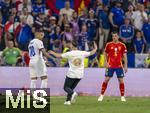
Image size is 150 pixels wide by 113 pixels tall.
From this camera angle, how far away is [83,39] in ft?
89.0

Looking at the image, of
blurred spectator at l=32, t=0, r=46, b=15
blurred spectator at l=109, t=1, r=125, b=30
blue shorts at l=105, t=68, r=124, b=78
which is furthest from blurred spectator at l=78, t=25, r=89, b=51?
blue shorts at l=105, t=68, r=124, b=78

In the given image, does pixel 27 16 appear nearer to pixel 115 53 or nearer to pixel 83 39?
pixel 83 39

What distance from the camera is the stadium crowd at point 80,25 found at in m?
27.2

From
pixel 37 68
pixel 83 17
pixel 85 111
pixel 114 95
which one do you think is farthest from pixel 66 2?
pixel 85 111

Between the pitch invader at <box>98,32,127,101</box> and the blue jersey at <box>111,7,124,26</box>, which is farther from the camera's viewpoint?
the blue jersey at <box>111,7,124,26</box>

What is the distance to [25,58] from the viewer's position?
1029 inches

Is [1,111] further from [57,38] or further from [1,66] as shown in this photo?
[57,38]

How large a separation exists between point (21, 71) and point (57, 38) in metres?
2.55

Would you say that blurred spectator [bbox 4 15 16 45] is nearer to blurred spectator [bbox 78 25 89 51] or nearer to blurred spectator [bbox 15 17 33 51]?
blurred spectator [bbox 15 17 33 51]

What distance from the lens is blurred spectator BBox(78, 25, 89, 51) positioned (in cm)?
2695

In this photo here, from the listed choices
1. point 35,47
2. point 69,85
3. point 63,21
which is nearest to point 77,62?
point 69,85

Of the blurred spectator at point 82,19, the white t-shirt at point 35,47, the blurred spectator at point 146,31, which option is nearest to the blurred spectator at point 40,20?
the blurred spectator at point 82,19

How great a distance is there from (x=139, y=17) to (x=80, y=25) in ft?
7.88

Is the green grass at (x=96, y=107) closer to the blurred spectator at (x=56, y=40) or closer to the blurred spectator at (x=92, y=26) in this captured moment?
the blurred spectator at (x=56, y=40)
